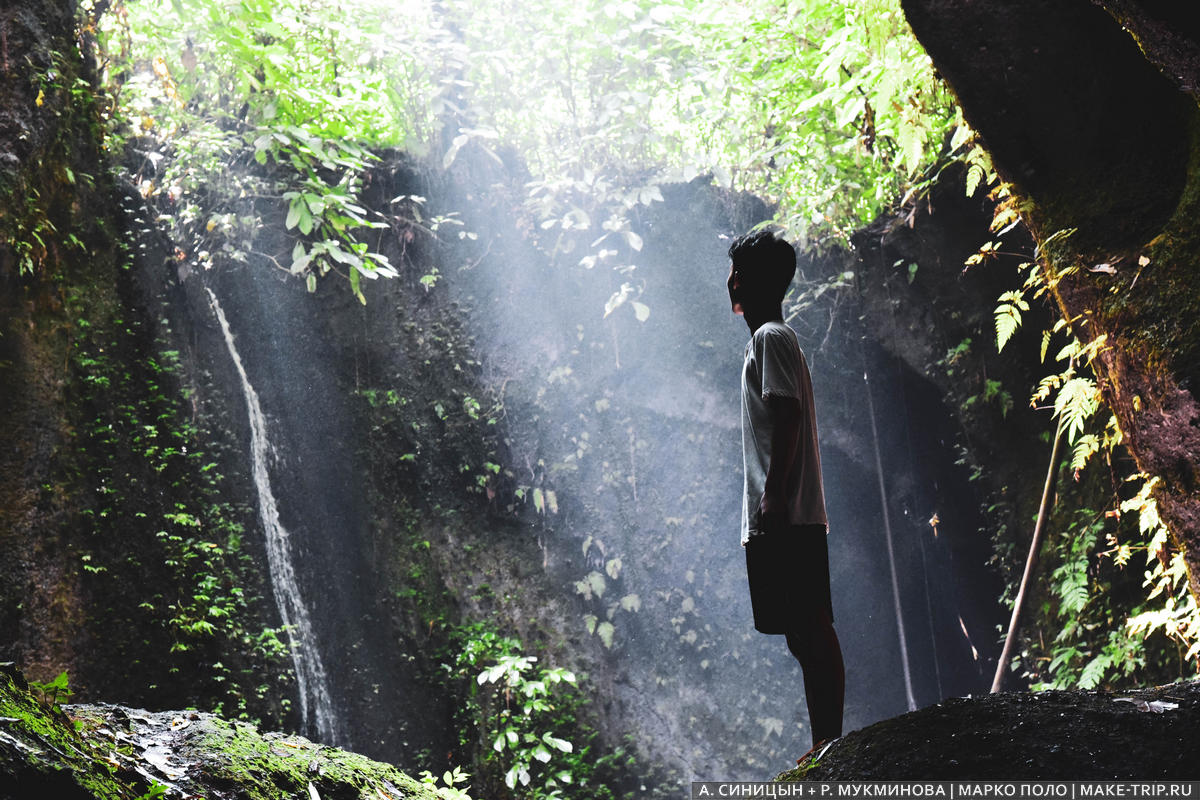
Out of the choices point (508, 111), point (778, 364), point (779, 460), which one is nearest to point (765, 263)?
point (778, 364)

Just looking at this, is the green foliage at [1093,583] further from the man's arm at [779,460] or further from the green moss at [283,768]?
the green moss at [283,768]

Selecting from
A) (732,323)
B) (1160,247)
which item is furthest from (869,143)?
(1160,247)

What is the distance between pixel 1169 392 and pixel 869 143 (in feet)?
13.2

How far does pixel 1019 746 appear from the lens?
1.89 meters

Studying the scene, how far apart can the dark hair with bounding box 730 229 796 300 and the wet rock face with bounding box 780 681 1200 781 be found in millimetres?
1513

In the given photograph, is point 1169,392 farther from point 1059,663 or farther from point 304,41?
point 304,41

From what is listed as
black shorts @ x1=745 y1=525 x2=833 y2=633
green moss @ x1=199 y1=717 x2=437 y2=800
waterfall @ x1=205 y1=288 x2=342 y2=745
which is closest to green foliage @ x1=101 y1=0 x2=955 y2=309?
waterfall @ x1=205 y1=288 x2=342 y2=745

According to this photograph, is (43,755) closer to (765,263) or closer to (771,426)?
(771,426)

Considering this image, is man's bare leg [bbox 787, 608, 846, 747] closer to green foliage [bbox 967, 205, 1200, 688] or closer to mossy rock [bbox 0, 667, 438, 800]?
mossy rock [bbox 0, 667, 438, 800]

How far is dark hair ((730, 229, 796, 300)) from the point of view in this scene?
9.11 feet

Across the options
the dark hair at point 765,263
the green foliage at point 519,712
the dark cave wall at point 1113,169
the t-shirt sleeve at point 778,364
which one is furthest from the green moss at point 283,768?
the green foliage at point 519,712

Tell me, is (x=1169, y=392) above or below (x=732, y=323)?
below

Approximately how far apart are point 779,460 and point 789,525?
224 mm

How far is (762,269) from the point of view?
2797mm
